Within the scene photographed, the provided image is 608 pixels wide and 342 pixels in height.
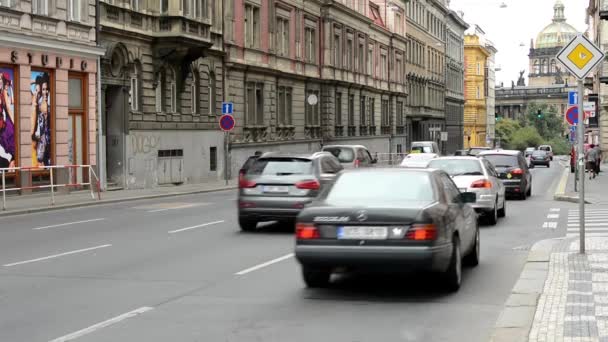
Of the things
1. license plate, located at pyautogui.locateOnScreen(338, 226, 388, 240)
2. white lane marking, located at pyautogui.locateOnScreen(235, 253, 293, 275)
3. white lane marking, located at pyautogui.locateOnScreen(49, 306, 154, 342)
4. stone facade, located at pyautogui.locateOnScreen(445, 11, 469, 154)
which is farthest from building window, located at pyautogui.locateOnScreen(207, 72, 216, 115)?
stone facade, located at pyautogui.locateOnScreen(445, 11, 469, 154)

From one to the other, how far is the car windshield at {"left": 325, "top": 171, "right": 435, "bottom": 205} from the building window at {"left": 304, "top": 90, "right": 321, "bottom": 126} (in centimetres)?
4410

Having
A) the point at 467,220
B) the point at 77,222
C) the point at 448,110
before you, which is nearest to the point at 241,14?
the point at 77,222

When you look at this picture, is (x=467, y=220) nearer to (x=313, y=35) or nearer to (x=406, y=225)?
(x=406, y=225)

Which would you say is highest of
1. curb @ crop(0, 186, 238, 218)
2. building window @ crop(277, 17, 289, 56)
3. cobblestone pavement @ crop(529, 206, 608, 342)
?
building window @ crop(277, 17, 289, 56)

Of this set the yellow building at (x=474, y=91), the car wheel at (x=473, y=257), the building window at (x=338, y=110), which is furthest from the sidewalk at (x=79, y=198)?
the yellow building at (x=474, y=91)

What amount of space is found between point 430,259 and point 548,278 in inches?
76.0

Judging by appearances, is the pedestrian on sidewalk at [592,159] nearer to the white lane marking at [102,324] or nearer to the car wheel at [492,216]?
the car wheel at [492,216]

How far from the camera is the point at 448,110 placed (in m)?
108

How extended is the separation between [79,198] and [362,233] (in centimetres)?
1861

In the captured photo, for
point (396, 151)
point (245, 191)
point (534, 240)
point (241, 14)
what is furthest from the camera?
point (396, 151)

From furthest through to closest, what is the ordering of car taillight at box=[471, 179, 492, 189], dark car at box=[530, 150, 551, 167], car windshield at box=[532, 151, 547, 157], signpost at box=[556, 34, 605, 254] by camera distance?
car windshield at box=[532, 151, 547, 157], dark car at box=[530, 150, 551, 167], car taillight at box=[471, 179, 492, 189], signpost at box=[556, 34, 605, 254]

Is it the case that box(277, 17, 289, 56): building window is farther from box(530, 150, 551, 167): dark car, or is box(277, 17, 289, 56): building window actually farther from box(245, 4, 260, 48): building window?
box(530, 150, 551, 167): dark car

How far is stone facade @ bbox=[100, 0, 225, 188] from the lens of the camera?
110 ft

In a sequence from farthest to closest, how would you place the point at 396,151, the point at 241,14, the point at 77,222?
the point at 396,151, the point at 241,14, the point at 77,222
